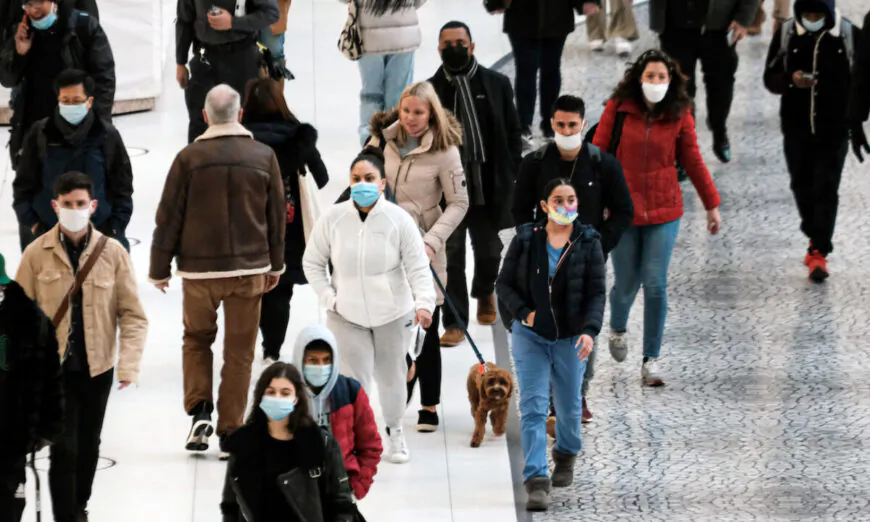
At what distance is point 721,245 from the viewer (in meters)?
13.6

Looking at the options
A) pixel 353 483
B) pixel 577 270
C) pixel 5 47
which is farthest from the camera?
pixel 5 47

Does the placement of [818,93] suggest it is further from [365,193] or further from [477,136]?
[365,193]

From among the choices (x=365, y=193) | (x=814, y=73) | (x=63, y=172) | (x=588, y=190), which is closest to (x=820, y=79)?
(x=814, y=73)

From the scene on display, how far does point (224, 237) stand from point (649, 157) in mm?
2433

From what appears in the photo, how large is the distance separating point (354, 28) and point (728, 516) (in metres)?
5.46

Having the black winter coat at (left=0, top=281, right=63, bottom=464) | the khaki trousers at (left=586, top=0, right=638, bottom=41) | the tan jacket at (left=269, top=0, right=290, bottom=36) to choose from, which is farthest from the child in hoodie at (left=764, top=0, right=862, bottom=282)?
the black winter coat at (left=0, top=281, right=63, bottom=464)

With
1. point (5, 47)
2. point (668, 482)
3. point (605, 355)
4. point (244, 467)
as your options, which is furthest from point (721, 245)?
point (244, 467)

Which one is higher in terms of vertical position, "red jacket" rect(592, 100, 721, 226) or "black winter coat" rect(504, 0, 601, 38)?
"black winter coat" rect(504, 0, 601, 38)

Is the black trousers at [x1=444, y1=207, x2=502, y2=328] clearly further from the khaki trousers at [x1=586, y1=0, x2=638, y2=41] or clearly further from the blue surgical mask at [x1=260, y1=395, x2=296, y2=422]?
the khaki trousers at [x1=586, y1=0, x2=638, y2=41]

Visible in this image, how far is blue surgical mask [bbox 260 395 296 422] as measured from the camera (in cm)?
717

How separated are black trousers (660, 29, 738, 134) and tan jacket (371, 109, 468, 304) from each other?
4.46 metres

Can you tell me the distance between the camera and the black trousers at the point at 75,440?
869cm

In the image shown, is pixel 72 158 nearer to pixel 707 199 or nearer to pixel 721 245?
pixel 707 199

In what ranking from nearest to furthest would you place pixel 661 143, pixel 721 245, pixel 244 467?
pixel 244 467 < pixel 661 143 < pixel 721 245
